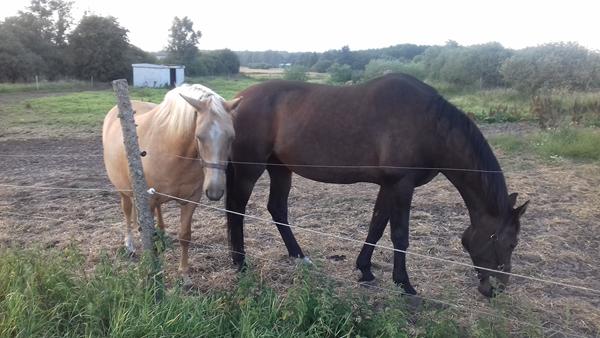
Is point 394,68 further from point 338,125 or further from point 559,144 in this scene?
point 338,125

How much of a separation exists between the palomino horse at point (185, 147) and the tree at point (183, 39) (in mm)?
58280

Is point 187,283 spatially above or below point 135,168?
below

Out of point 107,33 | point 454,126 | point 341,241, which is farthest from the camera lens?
point 107,33

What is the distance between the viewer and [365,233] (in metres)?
5.15

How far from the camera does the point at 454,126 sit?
362cm

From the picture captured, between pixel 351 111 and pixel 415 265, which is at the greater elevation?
pixel 351 111

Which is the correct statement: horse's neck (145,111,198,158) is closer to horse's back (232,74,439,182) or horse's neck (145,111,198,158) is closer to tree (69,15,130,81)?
horse's back (232,74,439,182)

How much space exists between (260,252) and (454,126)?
217 centimetres

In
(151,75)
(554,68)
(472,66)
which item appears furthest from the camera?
(151,75)

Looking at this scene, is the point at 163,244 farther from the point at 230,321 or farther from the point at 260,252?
the point at 260,252

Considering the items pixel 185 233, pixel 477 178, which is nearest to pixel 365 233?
pixel 477 178

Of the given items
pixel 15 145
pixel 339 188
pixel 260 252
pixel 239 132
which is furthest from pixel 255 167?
pixel 15 145

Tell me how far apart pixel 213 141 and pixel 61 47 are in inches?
1911

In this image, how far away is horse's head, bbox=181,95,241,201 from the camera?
10.2ft
